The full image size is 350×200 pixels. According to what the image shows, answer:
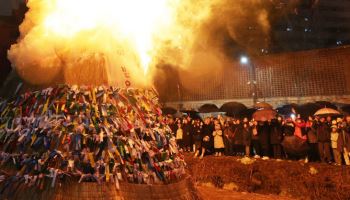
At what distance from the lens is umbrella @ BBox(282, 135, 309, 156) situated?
1289cm

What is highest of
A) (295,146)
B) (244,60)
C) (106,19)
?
(244,60)

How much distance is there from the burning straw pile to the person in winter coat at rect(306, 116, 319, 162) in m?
8.15

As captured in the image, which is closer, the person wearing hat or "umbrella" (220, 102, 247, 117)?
the person wearing hat

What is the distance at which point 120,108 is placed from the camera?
19.9 feet

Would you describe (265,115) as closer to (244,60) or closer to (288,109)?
(288,109)

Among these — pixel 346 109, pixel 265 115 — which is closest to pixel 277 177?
pixel 265 115

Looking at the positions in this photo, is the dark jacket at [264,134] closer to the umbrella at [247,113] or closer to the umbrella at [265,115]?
the umbrella at [265,115]

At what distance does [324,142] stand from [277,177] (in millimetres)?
3006

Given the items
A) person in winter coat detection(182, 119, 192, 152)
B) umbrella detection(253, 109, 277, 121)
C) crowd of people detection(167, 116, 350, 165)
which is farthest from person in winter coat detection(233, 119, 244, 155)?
person in winter coat detection(182, 119, 192, 152)

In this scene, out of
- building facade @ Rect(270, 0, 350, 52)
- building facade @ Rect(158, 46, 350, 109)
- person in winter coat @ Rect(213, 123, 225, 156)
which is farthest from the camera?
building facade @ Rect(270, 0, 350, 52)

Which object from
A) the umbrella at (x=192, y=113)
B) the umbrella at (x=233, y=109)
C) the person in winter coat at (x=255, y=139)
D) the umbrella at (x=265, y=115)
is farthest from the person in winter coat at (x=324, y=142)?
the umbrella at (x=192, y=113)

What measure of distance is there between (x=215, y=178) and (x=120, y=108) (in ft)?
22.0

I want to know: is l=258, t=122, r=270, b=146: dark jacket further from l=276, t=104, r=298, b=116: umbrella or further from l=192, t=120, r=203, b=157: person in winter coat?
l=276, t=104, r=298, b=116: umbrella

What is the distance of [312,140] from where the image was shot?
12922 mm
